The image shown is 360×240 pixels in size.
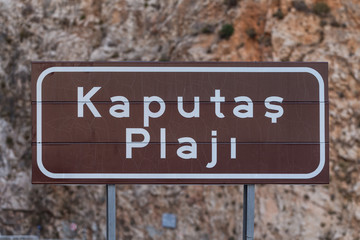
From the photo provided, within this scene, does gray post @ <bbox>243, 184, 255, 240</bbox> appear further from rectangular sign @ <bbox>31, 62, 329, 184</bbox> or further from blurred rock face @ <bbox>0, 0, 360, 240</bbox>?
blurred rock face @ <bbox>0, 0, 360, 240</bbox>

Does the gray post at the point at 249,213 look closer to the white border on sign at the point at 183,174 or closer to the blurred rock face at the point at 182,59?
the white border on sign at the point at 183,174

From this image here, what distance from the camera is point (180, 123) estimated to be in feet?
13.6

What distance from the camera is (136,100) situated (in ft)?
13.6

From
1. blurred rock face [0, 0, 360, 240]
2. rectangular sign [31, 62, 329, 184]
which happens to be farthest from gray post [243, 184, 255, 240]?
blurred rock face [0, 0, 360, 240]

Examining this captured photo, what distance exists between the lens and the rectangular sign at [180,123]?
161 inches

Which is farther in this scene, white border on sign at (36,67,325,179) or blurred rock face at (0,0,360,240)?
blurred rock face at (0,0,360,240)

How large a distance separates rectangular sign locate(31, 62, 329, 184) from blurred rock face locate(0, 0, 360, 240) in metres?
9.06

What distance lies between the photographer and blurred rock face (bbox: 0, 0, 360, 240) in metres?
12.3

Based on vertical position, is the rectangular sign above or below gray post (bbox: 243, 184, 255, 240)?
above

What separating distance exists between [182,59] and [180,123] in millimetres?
10470

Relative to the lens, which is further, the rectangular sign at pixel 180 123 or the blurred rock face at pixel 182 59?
the blurred rock face at pixel 182 59

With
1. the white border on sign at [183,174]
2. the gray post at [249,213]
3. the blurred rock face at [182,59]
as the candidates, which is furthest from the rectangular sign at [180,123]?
the blurred rock face at [182,59]

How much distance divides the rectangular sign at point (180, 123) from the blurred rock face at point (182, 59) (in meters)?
9.06

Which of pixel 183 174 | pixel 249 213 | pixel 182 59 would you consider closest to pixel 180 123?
pixel 183 174
